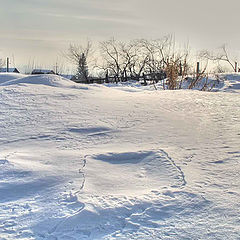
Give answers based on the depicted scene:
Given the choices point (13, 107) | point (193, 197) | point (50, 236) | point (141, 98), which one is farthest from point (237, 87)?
point (50, 236)

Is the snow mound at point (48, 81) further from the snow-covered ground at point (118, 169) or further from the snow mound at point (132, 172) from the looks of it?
the snow mound at point (132, 172)

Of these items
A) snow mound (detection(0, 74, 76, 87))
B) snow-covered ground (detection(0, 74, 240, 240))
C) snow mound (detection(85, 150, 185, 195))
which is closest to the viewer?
snow-covered ground (detection(0, 74, 240, 240))

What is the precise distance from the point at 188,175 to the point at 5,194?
1.09m

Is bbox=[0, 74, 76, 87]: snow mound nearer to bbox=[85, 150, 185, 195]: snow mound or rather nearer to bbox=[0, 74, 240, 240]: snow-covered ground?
bbox=[0, 74, 240, 240]: snow-covered ground

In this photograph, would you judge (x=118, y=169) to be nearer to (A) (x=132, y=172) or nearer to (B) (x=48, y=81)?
(A) (x=132, y=172)

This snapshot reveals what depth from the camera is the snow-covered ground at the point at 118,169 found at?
53.7 inches

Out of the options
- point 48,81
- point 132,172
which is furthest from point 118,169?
point 48,81

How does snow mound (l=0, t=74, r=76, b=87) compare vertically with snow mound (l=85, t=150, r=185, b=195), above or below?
above

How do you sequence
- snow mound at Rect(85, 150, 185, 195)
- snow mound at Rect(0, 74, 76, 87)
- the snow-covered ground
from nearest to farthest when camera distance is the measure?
the snow-covered ground < snow mound at Rect(85, 150, 185, 195) < snow mound at Rect(0, 74, 76, 87)

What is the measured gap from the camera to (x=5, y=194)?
1638 mm

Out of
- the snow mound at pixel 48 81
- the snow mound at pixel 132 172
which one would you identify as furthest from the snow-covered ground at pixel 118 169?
the snow mound at pixel 48 81

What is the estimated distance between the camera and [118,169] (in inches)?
76.6

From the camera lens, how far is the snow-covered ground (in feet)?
4.47

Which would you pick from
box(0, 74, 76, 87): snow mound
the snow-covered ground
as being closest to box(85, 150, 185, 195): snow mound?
the snow-covered ground
